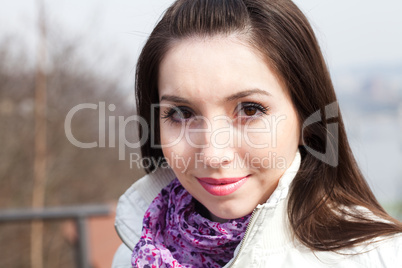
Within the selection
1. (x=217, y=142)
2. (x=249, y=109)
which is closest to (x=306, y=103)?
(x=249, y=109)

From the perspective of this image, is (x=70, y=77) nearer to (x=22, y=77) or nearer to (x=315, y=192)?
(x=22, y=77)

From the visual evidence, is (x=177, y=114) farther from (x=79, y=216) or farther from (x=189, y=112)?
(x=79, y=216)

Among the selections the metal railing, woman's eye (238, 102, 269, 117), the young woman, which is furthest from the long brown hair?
the metal railing

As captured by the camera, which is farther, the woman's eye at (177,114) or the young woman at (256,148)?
the woman's eye at (177,114)

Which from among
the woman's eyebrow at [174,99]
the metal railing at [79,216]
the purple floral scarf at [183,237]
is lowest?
the metal railing at [79,216]

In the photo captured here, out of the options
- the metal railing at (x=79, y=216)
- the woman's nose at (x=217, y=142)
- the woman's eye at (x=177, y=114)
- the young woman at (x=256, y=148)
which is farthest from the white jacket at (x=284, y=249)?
the metal railing at (x=79, y=216)

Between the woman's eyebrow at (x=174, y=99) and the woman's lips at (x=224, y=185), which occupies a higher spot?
the woman's eyebrow at (x=174, y=99)

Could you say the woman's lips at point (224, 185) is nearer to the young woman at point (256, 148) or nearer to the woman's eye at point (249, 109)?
the young woman at point (256, 148)

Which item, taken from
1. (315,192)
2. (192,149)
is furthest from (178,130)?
(315,192)

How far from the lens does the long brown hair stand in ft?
4.22

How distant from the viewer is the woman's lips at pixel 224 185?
127 centimetres

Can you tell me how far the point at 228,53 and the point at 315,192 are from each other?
1.48 feet

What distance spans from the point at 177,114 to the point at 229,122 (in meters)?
0.18

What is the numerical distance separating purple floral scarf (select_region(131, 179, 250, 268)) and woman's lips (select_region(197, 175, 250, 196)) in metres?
0.11
